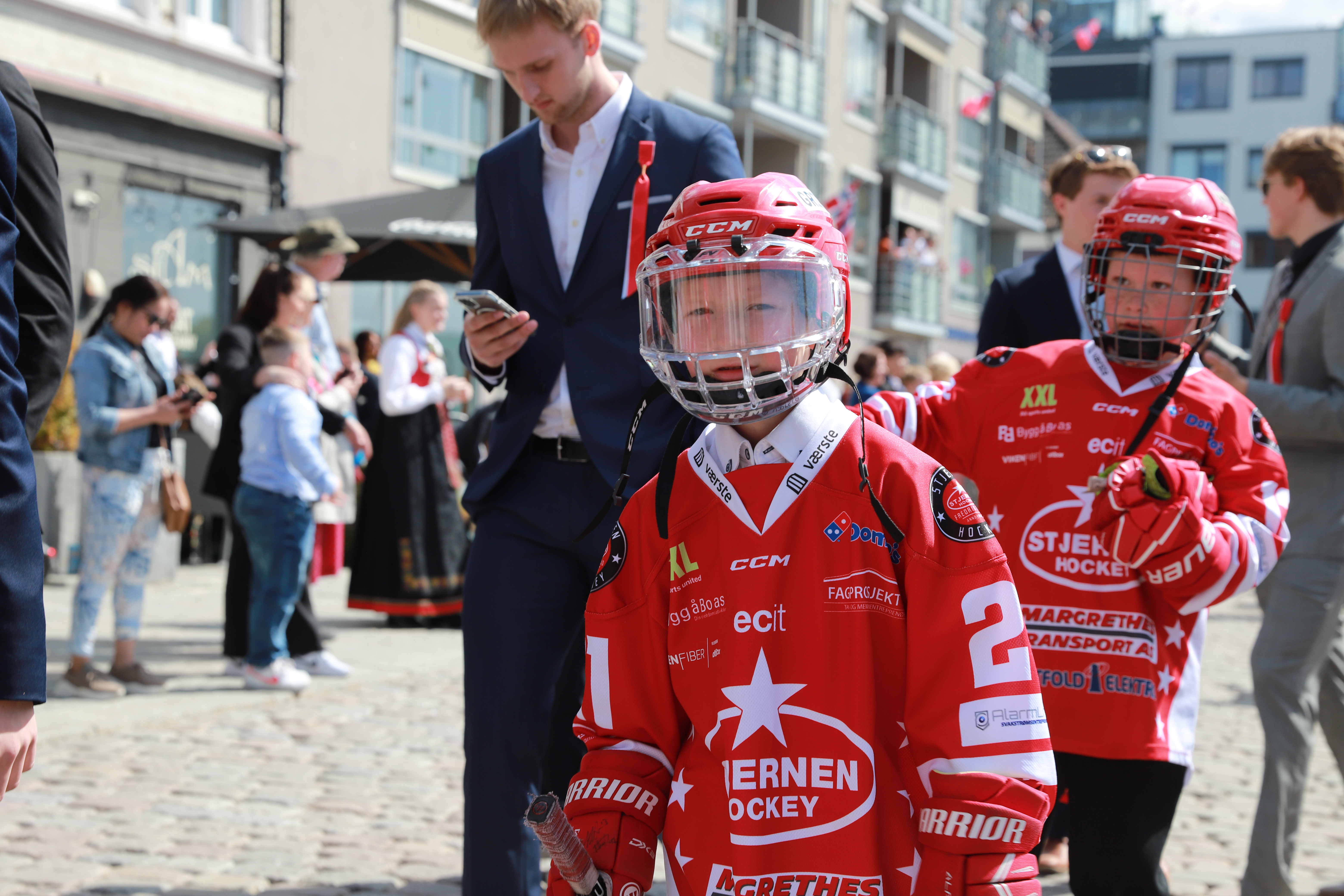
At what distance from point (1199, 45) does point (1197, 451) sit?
61648mm

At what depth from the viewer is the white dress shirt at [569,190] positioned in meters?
3.31

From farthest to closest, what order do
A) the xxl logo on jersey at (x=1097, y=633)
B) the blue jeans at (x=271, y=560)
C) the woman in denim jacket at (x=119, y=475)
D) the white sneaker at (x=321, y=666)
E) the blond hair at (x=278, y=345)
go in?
1. the white sneaker at (x=321, y=666)
2. the blond hair at (x=278, y=345)
3. the blue jeans at (x=271, y=560)
4. the woman in denim jacket at (x=119, y=475)
5. the xxl logo on jersey at (x=1097, y=633)

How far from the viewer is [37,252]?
291 centimetres

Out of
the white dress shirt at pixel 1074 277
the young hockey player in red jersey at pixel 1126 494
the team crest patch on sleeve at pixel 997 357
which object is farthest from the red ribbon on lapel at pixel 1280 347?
the team crest patch on sleeve at pixel 997 357

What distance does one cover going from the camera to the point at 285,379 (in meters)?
7.23

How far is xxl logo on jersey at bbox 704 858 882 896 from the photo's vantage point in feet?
6.73

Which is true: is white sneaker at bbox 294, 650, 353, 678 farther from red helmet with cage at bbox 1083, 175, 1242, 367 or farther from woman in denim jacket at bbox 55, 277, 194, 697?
red helmet with cage at bbox 1083, 175, 1242, 367

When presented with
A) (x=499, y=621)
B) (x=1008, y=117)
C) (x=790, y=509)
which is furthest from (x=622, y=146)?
(x=1008, y=117)

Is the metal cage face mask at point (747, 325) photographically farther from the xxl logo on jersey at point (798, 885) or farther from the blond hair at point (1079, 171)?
the blond hair at point (1079, 171)

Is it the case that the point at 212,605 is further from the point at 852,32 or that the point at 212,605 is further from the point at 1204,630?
the point at 852,32

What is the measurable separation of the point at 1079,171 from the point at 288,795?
3.60 m

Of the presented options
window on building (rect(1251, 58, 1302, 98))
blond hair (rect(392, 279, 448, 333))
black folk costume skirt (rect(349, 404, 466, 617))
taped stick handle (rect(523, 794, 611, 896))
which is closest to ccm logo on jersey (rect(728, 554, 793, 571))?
taped stick handle (rect(523, 794, 611, 896))

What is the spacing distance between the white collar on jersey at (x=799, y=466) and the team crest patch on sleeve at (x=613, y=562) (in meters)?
0.17

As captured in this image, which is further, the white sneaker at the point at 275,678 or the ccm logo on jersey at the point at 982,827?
the white sneaker at the point at 275,678
